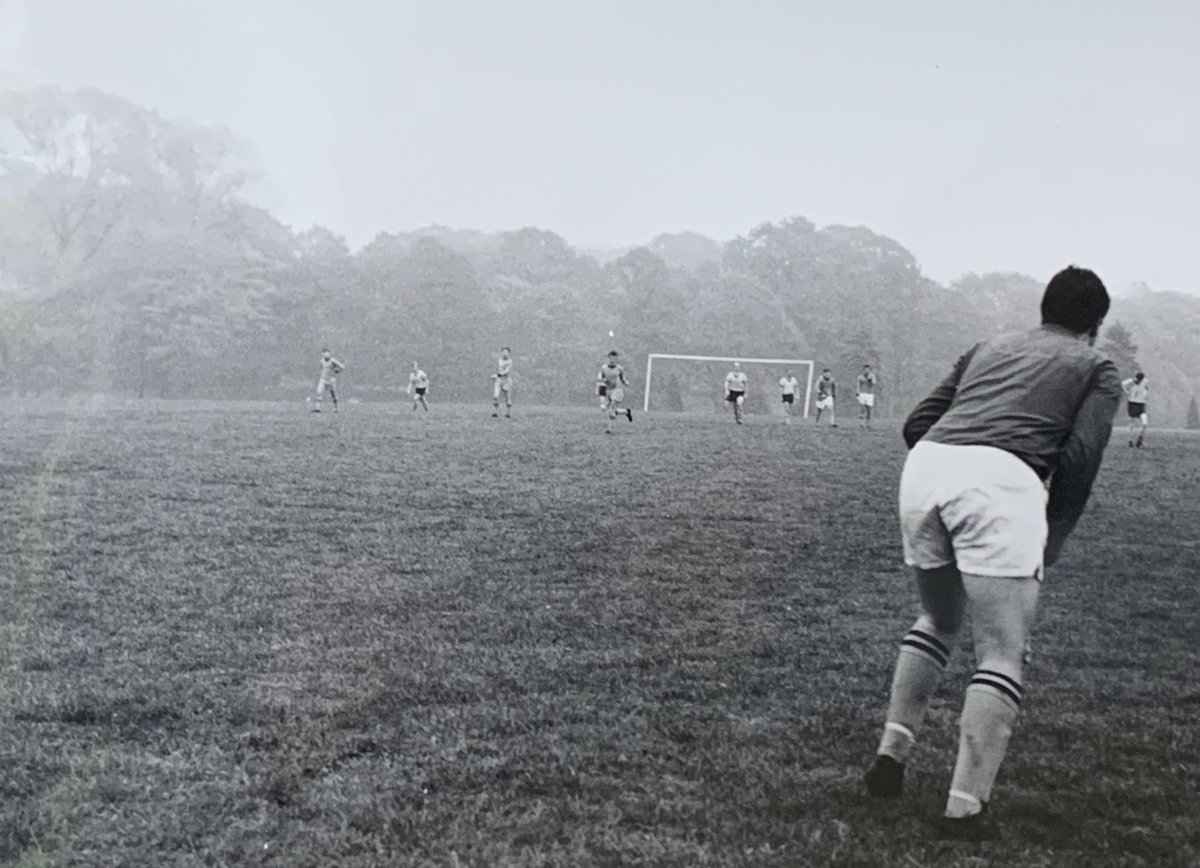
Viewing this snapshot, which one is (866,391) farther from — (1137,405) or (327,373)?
(327,373)

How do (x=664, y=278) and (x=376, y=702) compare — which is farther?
(x=664, y=278)

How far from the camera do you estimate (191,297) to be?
1402 centimetres

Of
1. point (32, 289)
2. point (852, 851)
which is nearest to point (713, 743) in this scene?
point (852, 851)

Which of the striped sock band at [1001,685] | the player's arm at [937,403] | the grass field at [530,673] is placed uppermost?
Result: the player's arm at [937,403]

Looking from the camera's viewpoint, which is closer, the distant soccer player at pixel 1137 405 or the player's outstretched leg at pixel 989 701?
the player's outstretched leg at pixel 989 701

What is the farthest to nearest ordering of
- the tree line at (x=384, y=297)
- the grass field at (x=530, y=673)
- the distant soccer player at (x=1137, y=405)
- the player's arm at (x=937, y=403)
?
the distant soccer player at (x=1137, y=405) < the tree line at (x=384, y=297) < the player's arm at (x=937, y=403) < the grass field at (x=530, y=673)

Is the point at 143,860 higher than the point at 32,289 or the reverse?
the reverse

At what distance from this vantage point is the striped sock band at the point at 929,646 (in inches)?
108

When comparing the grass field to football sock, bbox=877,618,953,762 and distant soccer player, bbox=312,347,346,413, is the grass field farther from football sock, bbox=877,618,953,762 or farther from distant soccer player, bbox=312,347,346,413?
distant soccer player, bbox=312,347,346,413

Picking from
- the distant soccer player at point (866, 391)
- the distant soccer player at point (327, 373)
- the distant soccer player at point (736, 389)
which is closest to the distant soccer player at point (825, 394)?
the distant soccer player at point (866, 391)

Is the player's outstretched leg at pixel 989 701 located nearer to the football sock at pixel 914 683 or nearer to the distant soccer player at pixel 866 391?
the football sock at pixel 914 683

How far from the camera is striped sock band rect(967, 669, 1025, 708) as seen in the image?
2453mm

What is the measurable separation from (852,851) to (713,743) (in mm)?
865

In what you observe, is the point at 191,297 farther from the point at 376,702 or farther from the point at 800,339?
the point at 376,702
